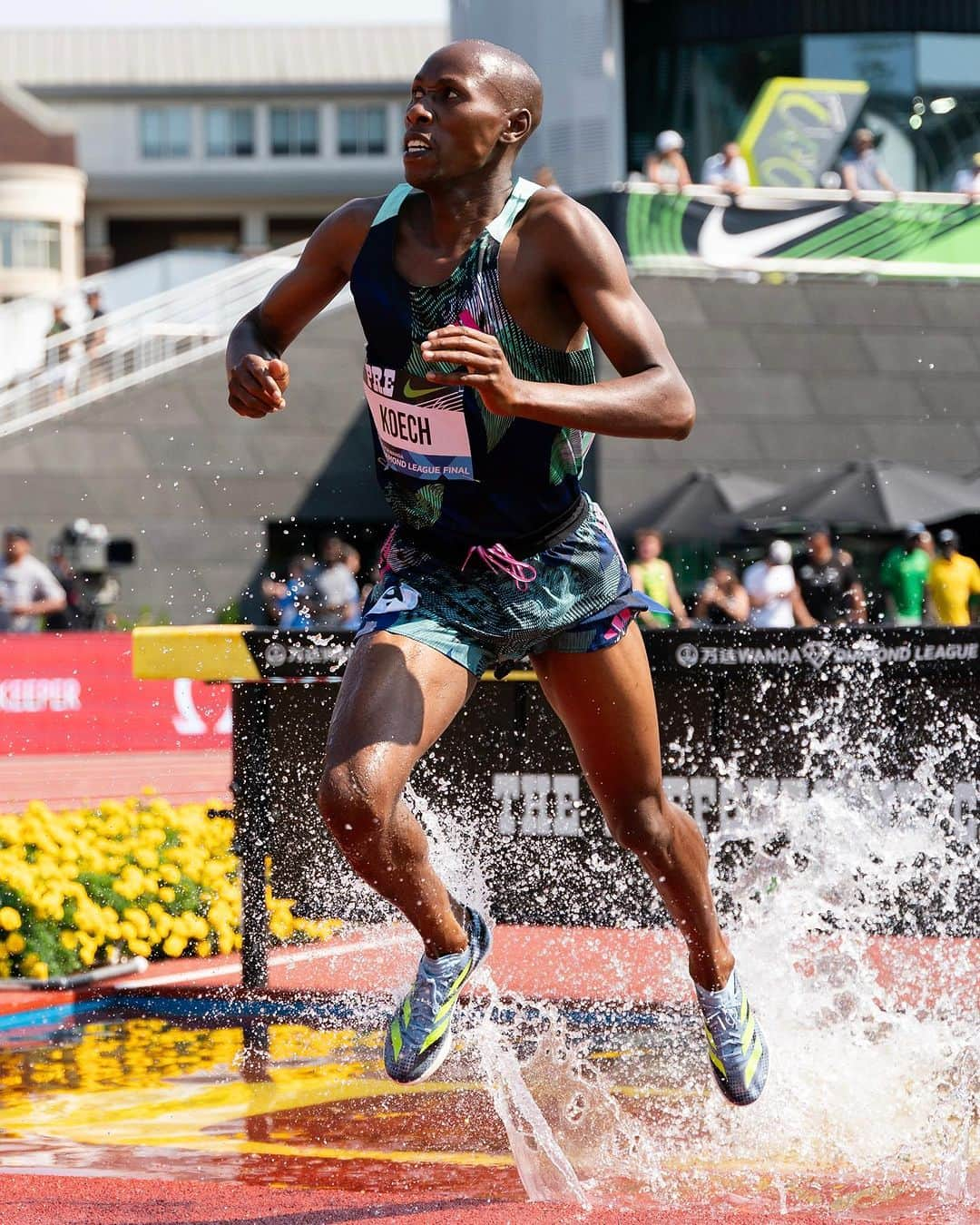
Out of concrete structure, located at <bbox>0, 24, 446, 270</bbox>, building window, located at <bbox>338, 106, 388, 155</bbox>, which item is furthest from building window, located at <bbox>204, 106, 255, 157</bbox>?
building window, located at <bbox>338, 106, 388, 155</bbox>

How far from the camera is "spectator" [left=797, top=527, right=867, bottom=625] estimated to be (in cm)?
1504

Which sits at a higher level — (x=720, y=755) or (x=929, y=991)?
(x=720, y=755)

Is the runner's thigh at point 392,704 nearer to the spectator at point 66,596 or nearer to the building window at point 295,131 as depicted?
the spectator at point 66,596

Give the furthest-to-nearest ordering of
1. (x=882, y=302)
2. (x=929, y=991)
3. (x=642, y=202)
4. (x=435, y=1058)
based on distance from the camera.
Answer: (x=882, y=302)
(x=642, y=202)
(x=929, y=991)
(x=435, y=1058)

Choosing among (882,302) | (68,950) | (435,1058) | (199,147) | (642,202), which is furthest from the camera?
(199,147)

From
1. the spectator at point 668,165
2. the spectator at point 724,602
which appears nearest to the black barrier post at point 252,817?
the spectator at point 724,602

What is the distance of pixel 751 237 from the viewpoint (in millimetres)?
23922

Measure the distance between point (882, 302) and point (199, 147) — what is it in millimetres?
41983

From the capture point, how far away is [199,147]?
6241cm

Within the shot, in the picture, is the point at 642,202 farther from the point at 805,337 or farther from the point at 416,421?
the point at 416,421

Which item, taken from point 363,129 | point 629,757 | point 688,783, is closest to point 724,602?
point 688,783

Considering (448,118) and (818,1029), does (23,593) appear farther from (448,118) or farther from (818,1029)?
(448,118)

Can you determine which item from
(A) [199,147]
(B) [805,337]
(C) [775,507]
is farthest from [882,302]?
(A) [199,147]

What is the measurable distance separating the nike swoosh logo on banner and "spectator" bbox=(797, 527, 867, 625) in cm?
899
